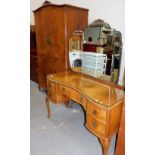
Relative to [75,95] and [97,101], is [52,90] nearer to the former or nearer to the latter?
[75,95]

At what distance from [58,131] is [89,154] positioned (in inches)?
23.3

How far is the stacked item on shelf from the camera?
2160mm

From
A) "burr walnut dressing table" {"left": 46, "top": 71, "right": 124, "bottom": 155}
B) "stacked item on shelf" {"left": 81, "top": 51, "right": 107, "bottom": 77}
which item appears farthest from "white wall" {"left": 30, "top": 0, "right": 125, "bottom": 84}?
"burr walnut dressing table" {"left": 46, "top": 71, "right": 124, "bottom": 155}

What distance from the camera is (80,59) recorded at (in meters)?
2.51

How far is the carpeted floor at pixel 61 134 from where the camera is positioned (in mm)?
1930

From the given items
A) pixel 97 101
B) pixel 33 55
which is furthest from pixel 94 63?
pixel 33 55

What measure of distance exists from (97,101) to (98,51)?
2.80 ft

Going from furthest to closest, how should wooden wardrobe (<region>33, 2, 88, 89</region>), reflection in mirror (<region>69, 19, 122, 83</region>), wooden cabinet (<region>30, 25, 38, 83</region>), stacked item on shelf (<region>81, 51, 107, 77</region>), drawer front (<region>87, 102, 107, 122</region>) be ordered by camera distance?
wooden cabinet (<region>30, 25, 38, 83</region>) → wooden wardrobe (<region>33, 2, 88, 89</region>) → stacked item on shelf (<region>81, 51, 107, 77</region>) → reflection in mirror (<region>69, 19, 122, 83</region>) → drawer front (<region>87, 102, 107, 122</region>)

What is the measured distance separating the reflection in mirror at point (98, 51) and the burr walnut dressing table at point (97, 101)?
155 mm

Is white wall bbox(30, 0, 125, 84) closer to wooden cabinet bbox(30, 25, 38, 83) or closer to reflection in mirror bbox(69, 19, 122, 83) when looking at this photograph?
reflection in mirror bbox(69, 19, 122, 83)

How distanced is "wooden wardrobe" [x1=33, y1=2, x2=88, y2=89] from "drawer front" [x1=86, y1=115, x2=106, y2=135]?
1.22 metres
